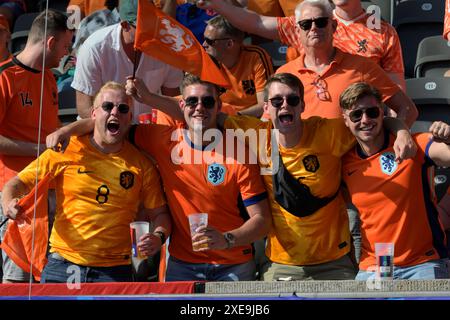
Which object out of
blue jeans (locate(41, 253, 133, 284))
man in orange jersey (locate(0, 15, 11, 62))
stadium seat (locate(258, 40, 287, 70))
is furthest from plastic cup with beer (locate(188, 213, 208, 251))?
stadium seat (locate(258, 40, 287, 70))

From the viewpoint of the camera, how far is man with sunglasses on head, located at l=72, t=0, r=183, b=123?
24.9 feet

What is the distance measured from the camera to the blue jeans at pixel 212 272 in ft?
21.5

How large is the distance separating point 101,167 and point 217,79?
0.92 meters

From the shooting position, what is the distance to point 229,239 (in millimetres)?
6305

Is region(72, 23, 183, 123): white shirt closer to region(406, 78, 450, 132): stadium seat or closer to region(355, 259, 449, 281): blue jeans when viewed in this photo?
region(406, 78, 450, 132): stadium seat

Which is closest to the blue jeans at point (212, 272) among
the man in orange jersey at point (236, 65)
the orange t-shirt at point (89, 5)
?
the man in orange jersey at point (236, 65)

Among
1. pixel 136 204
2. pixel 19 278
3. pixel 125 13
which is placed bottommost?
pixel 19 278

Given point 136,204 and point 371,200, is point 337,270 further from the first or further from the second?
point 136,204

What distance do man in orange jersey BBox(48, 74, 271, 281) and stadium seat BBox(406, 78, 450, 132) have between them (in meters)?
2.08

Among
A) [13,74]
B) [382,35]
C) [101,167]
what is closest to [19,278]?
[101,167]

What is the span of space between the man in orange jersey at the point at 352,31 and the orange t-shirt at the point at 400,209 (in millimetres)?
1356

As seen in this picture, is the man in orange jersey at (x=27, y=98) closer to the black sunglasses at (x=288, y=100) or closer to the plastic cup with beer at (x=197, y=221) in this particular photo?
the plastic cup with beer at (x=197, y=221)
